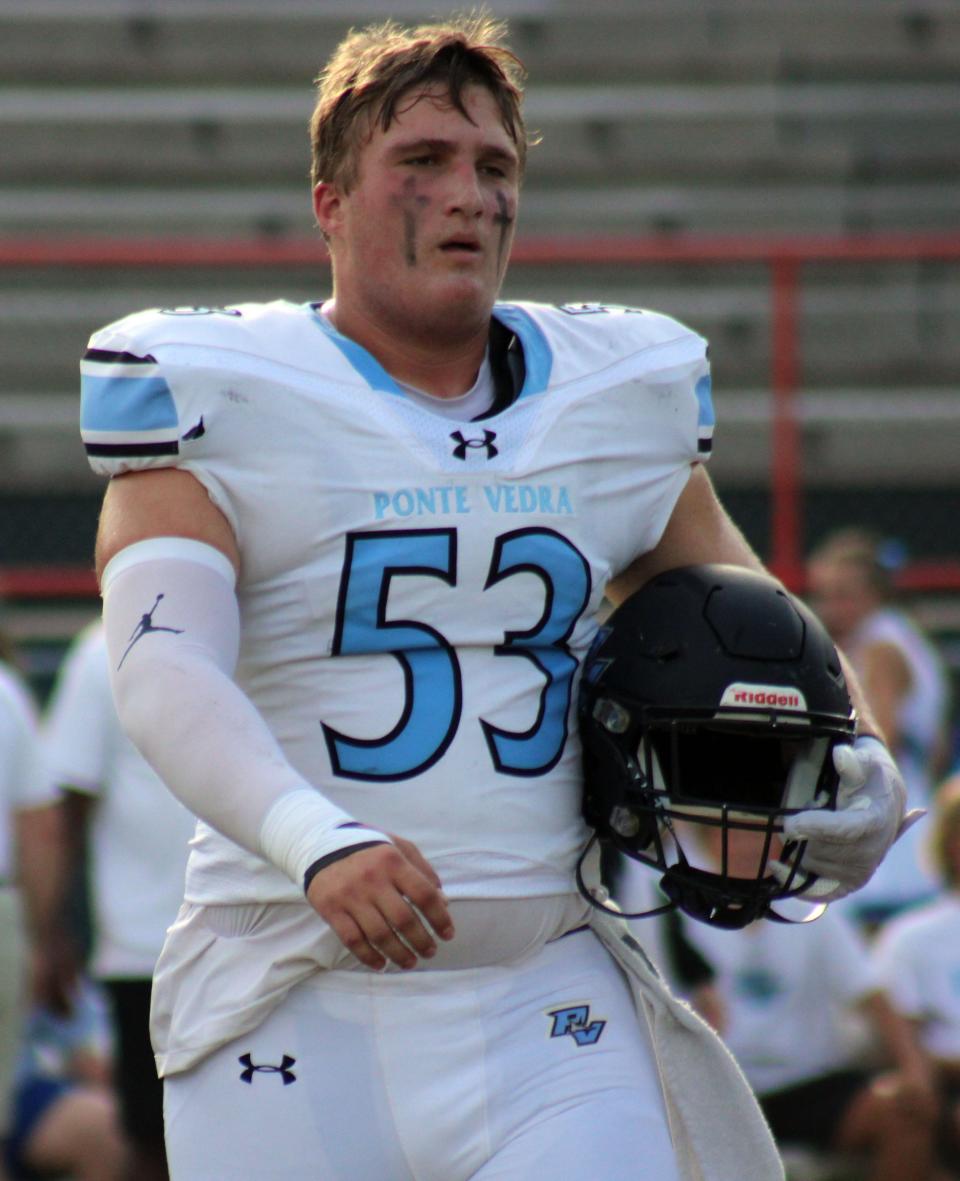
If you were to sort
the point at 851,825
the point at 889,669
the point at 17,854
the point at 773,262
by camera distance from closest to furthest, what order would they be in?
1. the point at 851,825
2. the point at 17,854
3. the point at 889,669
4. the point at 773,262

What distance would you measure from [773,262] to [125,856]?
3.07 meters

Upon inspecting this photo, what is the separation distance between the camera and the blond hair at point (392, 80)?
88.4 inches

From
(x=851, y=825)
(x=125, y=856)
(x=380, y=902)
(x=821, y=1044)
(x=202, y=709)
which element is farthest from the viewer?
(x=821, y=1044)

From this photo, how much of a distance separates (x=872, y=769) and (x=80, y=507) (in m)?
4.37

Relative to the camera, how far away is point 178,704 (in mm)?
1957

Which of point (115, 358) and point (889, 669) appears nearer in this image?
point (115, 358)

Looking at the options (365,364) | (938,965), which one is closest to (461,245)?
(365,364)

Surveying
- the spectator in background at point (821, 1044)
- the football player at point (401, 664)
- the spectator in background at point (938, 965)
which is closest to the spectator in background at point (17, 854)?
the spectator in background at point (821, 1044)

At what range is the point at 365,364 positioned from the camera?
7.34 ft

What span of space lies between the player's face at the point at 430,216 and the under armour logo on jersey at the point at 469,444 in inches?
5.4

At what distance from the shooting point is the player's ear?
233 cm

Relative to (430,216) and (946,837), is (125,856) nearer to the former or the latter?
(946,837)

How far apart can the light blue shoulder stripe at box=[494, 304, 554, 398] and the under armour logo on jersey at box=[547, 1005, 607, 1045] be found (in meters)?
0.71

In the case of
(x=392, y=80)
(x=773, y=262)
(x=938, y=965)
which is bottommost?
(x=938, y=965)
